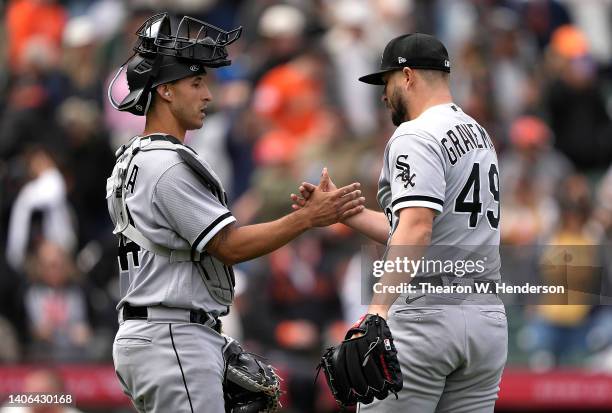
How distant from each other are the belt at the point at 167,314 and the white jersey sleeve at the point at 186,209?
279 millimetres

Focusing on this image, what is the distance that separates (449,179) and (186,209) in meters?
1.12

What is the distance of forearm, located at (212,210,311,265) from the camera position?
209 inches

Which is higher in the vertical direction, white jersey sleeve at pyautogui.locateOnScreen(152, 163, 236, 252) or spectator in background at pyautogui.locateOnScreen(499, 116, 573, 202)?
spectator in background at pyautogui.locateOnScreen(499, 116, 573, 202)

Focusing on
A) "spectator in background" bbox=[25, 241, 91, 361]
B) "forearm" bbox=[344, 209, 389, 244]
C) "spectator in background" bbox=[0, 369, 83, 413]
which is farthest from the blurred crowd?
"forearm" bbox=[344, 209, 389, 244]

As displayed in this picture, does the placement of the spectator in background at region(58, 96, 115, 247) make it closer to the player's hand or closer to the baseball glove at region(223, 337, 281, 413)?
the baseball glove at region(223, 337, 281, 413)

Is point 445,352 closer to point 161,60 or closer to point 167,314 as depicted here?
point 167,314

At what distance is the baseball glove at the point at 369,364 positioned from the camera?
519cm

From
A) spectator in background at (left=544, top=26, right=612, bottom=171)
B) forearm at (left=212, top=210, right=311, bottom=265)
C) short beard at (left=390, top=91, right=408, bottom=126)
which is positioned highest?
spectator in background at (left=544, top=26, right=612, bottom=171)

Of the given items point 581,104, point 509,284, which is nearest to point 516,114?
point 581,104

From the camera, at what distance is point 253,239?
534cm

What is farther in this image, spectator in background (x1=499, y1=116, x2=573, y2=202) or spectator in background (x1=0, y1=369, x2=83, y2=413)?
spectator in background (x1=499, y1=116, x2=573, y2=202)

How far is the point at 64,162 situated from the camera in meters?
11.4

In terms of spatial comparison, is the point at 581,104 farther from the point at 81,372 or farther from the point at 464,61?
the point at 81,372

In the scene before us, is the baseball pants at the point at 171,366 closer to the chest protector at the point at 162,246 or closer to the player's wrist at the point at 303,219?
the chest protector at the point at 162,246
